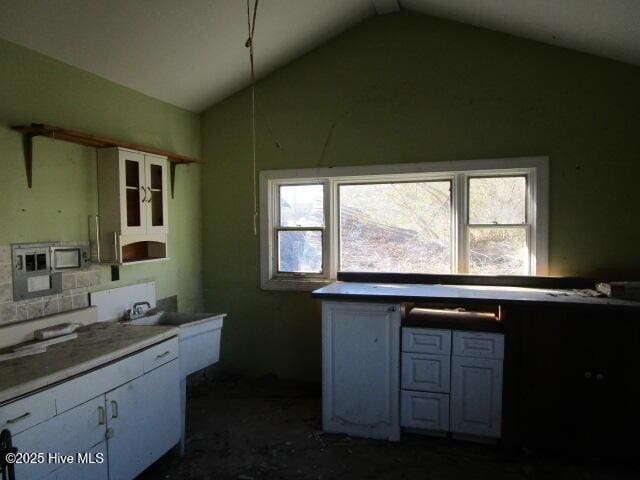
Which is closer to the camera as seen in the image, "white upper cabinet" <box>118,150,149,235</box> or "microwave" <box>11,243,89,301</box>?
"microwave" <box>11,243,89,301</box>

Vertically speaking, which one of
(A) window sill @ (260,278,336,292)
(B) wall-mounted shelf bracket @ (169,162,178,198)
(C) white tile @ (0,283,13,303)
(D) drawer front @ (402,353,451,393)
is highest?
(B) wall-mounted shelf bracket @ (169,162,178,198)

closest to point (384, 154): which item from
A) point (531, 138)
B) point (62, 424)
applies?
point (531, 138)

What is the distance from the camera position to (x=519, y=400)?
2615 millimetres

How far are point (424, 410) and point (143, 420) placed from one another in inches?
67.3

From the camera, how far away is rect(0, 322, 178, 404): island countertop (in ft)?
5.55

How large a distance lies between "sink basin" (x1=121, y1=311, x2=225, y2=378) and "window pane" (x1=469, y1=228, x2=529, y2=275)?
2032 millimetres

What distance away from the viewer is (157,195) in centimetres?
312

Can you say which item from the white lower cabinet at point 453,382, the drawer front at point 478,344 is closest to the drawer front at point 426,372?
the white lower cabinet at point 453,382

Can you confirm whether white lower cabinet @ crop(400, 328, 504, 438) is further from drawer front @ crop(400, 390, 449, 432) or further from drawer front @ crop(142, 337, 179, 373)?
drawer front @ crop(142, 337, 179, 373)

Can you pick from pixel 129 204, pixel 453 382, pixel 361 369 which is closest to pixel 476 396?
pixel 453 382

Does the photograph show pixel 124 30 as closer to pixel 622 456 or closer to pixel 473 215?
pixel 473 215

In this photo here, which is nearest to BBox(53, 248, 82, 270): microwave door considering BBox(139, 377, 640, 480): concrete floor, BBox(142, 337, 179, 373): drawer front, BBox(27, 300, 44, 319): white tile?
BBox(27, 300, 44, 319): white tile

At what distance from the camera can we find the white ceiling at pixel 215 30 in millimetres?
2334

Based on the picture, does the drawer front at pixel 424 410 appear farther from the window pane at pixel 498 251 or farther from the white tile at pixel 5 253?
the white tile at pixel 5 253
